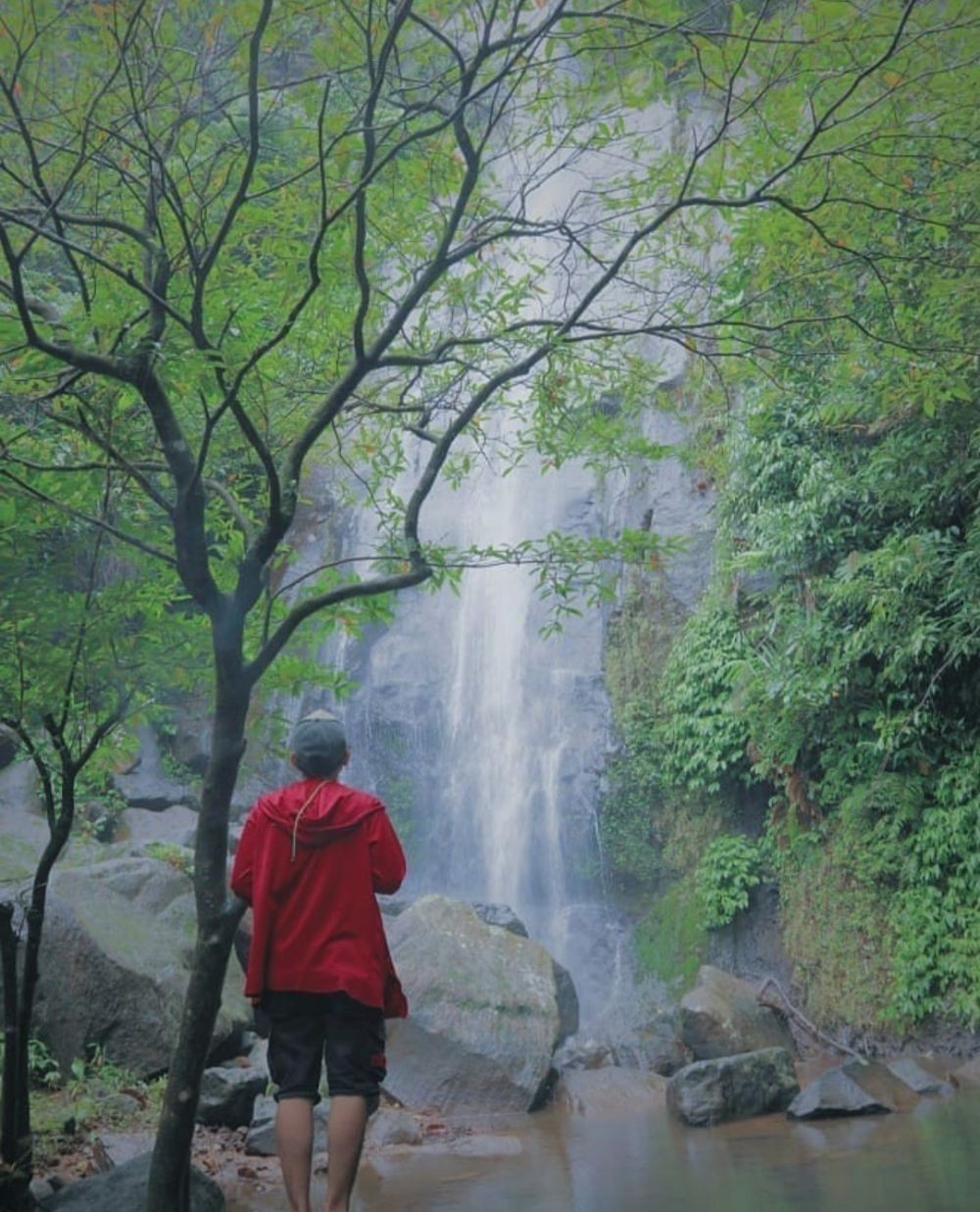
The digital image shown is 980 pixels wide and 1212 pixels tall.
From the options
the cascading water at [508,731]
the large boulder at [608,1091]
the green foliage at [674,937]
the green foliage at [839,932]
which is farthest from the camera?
the cascading water at [508,731]

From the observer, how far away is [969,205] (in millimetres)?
7188

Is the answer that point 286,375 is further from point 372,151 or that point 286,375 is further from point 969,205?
point 969,205

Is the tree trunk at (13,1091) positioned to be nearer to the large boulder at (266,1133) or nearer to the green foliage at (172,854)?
the large boulder at (266,1133)

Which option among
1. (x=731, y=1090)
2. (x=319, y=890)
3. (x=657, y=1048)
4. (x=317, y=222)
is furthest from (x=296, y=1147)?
(x=657, y=1048)

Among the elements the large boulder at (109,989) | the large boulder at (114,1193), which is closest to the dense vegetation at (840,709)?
the large boulder at (109,989)

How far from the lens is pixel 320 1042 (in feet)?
12.7

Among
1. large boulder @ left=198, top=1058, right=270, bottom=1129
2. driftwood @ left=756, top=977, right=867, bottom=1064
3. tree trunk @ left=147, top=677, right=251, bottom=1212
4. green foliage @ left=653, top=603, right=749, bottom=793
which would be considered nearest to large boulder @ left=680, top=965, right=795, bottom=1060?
driftwood @ left=756, top=977, right=867, bottom=1064

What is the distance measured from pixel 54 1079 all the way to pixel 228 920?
3.74 meters

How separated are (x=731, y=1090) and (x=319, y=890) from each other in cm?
477

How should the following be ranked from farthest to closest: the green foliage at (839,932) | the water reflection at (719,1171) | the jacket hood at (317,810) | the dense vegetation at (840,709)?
1. the green foliage at (839,932)
2. the dense vegetation at (840,709)
3. the water reflection at (719,1171)
4. the jacket hood at (317,810)

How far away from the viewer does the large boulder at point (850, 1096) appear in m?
7.15

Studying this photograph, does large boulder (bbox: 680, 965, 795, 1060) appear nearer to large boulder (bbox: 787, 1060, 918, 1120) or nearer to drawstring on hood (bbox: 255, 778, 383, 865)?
large boulder (bbox: 787, 1060, 918, 1120)

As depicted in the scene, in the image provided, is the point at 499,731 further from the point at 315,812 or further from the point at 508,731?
the point at 315,812

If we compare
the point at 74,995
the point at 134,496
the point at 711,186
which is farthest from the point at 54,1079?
the point at 711,186
